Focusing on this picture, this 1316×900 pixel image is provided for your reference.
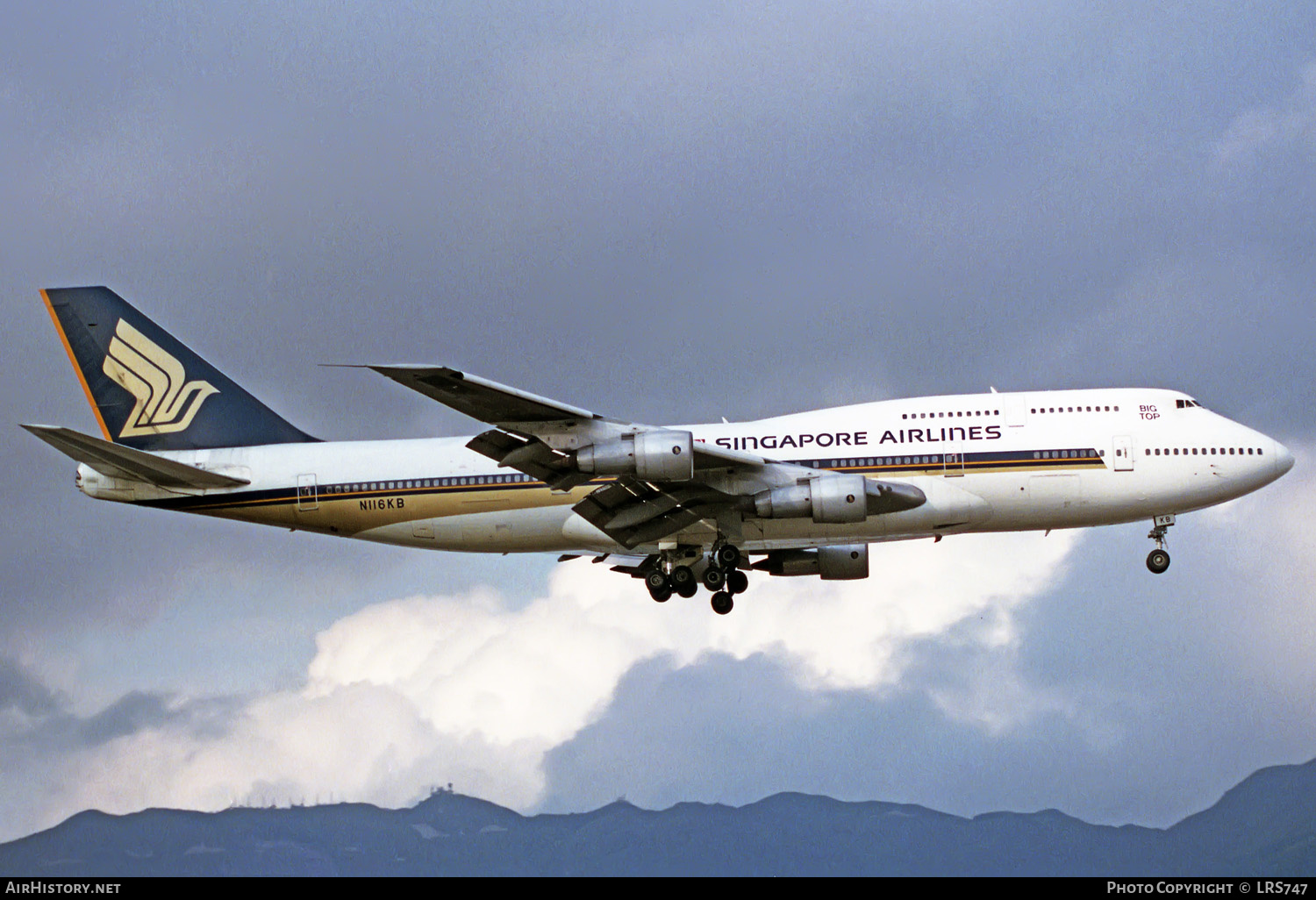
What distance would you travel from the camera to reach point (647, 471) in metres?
38.5

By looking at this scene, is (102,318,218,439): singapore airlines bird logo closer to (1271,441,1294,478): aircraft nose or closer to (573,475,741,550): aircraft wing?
(573,475,741,550): aircraft wing

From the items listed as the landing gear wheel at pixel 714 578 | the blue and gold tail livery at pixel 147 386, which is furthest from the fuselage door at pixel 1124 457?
the blue and gold tail livery at pixel 147 386

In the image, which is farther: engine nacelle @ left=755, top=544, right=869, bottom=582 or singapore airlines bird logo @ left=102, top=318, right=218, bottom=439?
engine nacelle @ left=755, top=544, right=869, bottom=582

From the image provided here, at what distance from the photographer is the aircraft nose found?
143 feet

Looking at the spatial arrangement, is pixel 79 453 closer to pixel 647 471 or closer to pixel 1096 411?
pixel 647 471

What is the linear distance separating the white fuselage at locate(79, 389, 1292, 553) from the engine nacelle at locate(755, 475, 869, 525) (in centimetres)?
182

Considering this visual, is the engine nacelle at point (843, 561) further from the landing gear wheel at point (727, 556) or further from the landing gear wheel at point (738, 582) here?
the landing gear wheel at point (727, 556)

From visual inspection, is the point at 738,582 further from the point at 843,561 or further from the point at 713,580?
the point at 843,561

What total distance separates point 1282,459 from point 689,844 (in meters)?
160

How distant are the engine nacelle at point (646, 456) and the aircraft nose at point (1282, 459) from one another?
58.1 feet

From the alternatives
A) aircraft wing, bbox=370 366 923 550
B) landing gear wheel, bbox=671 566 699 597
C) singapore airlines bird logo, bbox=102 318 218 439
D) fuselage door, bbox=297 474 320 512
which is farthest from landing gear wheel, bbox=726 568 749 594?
singapore airlines bird logo, bbox=102 318 218 439

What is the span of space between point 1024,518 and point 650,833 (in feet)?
491

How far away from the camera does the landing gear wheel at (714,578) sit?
43.7m
